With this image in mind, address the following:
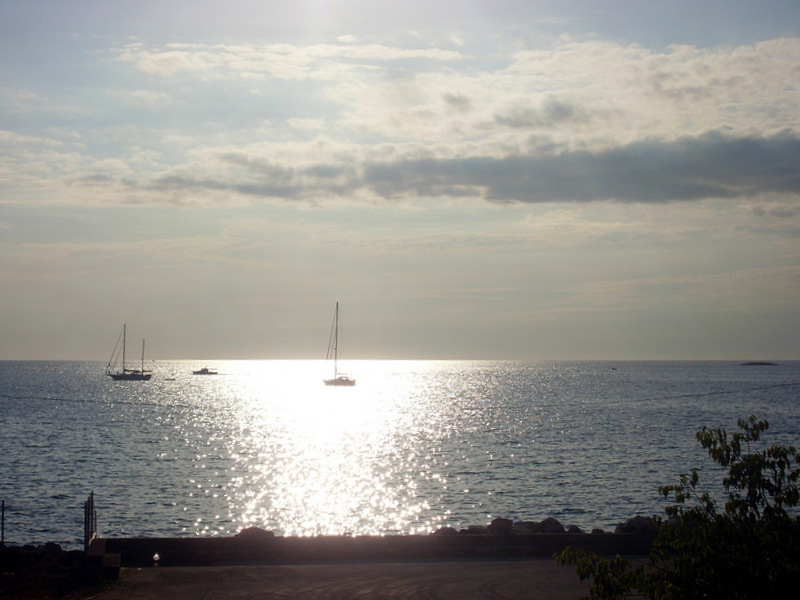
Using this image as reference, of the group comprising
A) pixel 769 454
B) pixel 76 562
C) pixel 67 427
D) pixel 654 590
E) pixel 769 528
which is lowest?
pixel 67 427

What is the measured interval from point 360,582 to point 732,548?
10.3 m

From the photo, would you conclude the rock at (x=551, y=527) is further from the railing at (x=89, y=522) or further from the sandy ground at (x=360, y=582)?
the railing at (x=89, y=522)

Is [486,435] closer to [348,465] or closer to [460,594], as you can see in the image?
[348,465]

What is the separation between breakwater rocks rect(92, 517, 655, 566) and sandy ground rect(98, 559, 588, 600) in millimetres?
750

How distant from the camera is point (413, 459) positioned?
74250mm

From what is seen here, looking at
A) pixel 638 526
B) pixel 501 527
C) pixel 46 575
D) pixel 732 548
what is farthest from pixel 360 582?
pixel 732 548

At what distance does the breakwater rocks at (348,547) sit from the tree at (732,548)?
1076 centimetres

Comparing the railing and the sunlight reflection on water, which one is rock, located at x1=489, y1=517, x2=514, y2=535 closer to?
the railing

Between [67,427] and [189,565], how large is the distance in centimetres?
8956

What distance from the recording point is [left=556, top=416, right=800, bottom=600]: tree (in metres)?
10.0

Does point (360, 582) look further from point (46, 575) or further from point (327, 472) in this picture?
point (327, 472)

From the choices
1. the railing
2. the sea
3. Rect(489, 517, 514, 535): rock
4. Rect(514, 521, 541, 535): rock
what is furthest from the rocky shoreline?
the sea

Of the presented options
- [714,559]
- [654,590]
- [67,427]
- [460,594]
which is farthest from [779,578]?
[67,427]

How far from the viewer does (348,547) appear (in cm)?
2123
